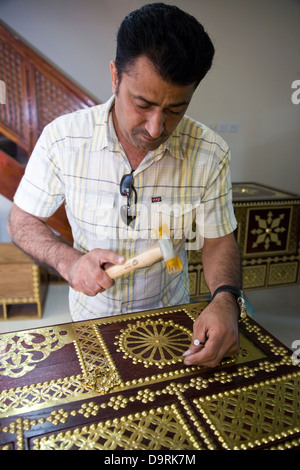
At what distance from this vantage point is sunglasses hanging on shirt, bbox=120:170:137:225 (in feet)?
4.48

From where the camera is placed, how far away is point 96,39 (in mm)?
3789

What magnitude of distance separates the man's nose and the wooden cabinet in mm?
2319

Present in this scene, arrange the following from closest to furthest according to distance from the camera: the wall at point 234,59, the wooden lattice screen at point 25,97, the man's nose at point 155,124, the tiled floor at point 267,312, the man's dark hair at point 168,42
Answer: the man's dark hair at point 168,42
the man's nose at point 155,124
the tiled floor at point 267,312
the wooden lattice screen at point 25,97
the wall at point 234,59

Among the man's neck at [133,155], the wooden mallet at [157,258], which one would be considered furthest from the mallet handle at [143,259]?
the man's neck at [133,155]

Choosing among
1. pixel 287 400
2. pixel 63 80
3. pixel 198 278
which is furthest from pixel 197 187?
pixel 63 80

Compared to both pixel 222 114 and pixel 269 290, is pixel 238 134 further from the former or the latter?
pixel 269 290

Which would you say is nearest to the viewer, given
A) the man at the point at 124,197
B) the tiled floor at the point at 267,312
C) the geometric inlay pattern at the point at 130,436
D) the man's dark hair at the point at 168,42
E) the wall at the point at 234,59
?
the geometric inlay pattern at the point at 130,436

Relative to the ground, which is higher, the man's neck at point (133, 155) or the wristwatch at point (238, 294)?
the man's neck at point (133, 155)

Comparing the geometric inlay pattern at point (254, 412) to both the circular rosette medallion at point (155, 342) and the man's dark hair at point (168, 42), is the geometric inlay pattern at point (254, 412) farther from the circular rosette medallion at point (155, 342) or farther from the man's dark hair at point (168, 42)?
the man's dark hair at point (168, 42)

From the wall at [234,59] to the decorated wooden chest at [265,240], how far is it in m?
1.26

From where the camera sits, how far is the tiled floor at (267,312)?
311 cm

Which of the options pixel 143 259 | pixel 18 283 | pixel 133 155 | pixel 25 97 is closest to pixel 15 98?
pixel 25 97

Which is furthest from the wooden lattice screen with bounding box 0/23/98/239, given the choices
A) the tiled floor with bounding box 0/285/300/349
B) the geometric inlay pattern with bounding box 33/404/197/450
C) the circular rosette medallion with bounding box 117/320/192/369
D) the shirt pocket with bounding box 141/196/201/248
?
the geometric inlay pattern with bounding box 33/404/197/450

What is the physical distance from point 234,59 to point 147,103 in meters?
3.70
